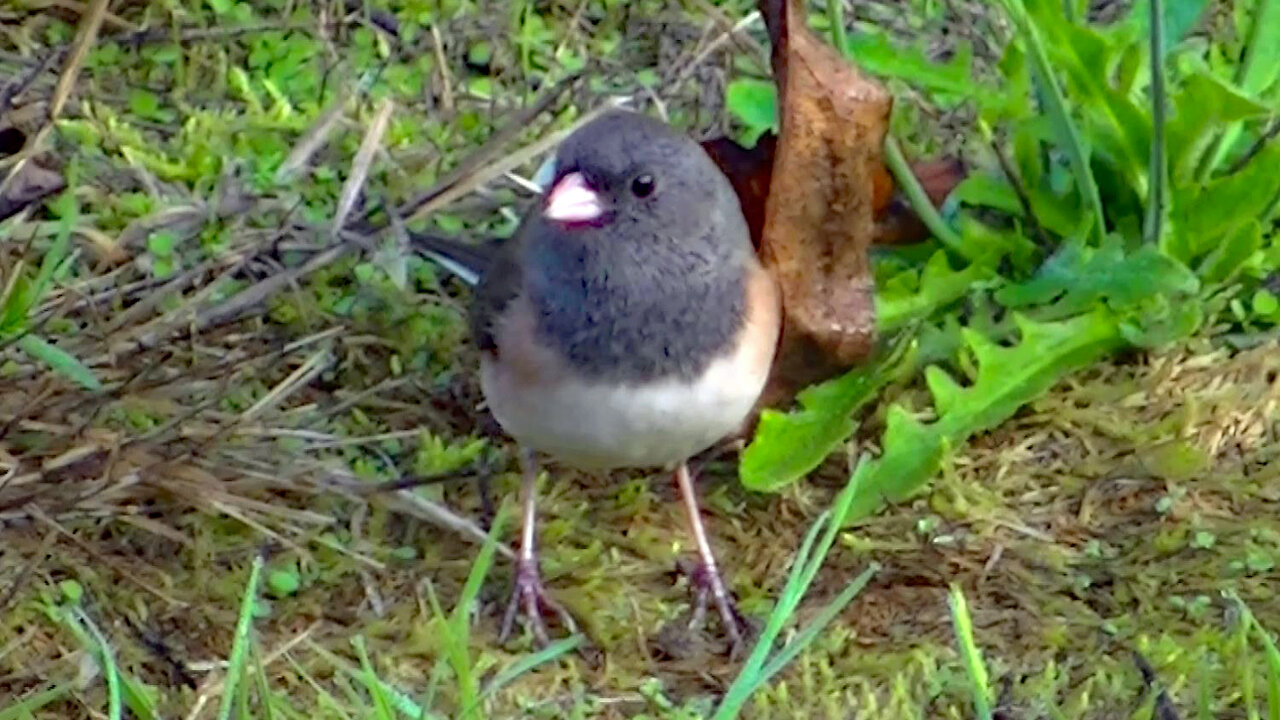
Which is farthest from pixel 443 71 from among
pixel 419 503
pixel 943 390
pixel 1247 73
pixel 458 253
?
pixel 1247 73

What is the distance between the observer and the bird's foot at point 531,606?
2.12 m

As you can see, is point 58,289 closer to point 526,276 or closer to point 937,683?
point 526,276

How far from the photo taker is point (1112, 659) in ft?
6.72

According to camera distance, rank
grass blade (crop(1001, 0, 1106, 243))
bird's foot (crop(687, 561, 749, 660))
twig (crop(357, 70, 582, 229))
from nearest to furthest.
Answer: bird's foot (crop(687, 561, 749, 660))
grass blade (crop(1001, 0, 1106, 243))
twig (crop(357, 70, 582, 229))

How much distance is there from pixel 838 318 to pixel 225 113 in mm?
942

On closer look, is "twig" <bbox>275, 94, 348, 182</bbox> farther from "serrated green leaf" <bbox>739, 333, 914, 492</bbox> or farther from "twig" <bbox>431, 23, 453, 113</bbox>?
"serrated green leaf" <bbox>739, 333, 914, 492</bbox>

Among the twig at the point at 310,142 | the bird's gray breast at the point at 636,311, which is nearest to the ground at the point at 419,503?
the twig at the point at 310,142

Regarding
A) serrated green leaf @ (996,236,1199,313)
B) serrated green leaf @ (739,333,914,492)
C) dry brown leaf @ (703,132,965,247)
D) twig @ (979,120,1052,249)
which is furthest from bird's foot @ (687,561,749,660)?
twig @ (979,120,1052,249)

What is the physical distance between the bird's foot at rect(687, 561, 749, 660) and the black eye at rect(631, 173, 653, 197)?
385mm

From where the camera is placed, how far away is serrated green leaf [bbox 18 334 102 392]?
2.15m

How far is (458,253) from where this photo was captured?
7.86 ft

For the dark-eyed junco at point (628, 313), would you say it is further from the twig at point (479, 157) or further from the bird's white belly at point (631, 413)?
the twig at point (479, 157)

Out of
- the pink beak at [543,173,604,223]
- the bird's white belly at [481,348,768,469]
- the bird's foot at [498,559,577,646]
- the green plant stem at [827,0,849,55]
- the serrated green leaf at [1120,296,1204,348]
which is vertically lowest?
the bird's foot at [498,559,577,646]

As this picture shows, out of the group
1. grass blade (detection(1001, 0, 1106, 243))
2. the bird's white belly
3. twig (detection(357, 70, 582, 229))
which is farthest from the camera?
twig (detection(357, 70, 582, 229))
